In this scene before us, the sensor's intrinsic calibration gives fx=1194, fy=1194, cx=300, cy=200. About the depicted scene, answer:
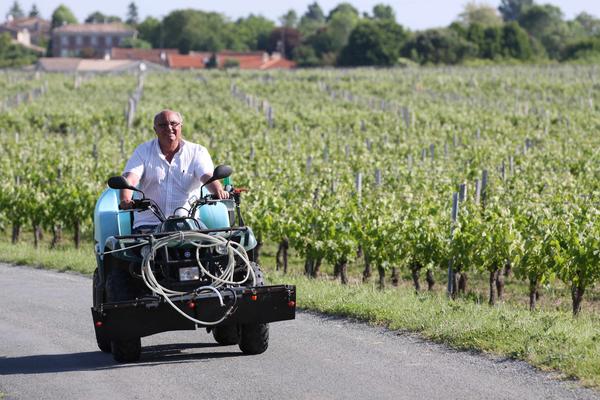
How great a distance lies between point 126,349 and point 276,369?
3.67ft

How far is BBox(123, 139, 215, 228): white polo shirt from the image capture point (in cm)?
864

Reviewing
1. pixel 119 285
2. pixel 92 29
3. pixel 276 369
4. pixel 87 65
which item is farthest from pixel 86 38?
pixel 276 369

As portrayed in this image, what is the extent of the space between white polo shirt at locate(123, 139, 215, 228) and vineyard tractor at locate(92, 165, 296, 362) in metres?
0.09

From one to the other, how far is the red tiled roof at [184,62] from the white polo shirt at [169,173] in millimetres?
109886

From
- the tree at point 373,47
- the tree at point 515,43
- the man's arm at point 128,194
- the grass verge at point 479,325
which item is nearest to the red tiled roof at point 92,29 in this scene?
the tree at point 373,47

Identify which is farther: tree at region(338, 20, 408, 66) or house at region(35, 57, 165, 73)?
house at region(35, 57, 165, 73)

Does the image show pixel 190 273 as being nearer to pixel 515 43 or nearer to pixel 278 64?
pixel 515 43

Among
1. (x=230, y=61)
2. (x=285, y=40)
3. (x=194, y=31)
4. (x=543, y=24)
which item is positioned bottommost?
(x=230, y=61)

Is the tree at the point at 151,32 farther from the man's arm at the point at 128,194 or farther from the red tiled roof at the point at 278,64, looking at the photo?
the man's arm at the point at 128,194

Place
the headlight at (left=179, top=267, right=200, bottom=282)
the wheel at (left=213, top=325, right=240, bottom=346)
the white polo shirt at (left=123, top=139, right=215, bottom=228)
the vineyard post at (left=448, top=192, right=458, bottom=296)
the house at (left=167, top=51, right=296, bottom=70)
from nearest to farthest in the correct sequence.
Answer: the headlight at (left=179, top=267, right=200, bottom=282) → the white polo shirt at (left=123, top=139, right=215, bottom=228) → the wheel at (left=213, top=325, right=240, bottom=346) → the vineyard post at (left=448, top=192, right=458, bottom=296) → the house at (left=167, top=51, right=296, bottom=70)

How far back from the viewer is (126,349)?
8391 millimetres

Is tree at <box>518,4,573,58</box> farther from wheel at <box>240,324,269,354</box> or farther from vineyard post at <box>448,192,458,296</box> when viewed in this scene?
wheel at <box>240,324,269,354</box>

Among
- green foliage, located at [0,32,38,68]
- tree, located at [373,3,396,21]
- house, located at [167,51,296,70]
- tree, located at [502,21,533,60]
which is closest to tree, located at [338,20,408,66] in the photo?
tree, located at [502,21,533,60]

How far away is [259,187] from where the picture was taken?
2038 centimetres
